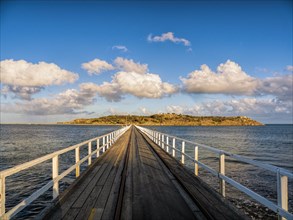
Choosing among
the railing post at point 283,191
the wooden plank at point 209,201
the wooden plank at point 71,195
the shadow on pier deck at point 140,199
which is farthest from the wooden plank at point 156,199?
the railing post at point 283,191

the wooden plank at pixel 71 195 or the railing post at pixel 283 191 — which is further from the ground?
the railing post at pixel 283 191

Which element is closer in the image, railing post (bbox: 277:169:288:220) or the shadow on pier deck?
railing post (bbox: 277:169:288:220)

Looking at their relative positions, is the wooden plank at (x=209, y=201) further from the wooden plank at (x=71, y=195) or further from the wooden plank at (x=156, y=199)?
the wooden plank at (x=71, y=195)

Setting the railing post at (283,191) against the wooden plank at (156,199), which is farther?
the wooden plank at (156,199)

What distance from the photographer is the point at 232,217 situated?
16.2ft

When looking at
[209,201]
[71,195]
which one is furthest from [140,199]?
[71,195]

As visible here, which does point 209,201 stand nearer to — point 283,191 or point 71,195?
point 283,191

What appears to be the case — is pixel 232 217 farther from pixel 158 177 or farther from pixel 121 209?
pixel 158 177

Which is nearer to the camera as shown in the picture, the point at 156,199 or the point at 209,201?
the point at 209,201

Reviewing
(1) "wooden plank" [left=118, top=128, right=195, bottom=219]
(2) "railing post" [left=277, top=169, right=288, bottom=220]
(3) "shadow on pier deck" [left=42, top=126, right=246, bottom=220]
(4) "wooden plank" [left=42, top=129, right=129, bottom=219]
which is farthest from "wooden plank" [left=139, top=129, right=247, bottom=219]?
(4) "wooden plank" [left=42, top=129, right=129, bottom=219]

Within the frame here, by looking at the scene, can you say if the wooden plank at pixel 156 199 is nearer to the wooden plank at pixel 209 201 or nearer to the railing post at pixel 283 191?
the wooden plank at pixel 209 201

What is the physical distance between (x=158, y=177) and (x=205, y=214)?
371 centimetres

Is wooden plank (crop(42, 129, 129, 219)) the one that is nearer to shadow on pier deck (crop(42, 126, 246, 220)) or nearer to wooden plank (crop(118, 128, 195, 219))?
shadow on pier deck (crop(42, 126, 246, 220))

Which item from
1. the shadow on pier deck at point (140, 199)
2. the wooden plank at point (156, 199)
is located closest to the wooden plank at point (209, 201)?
the shadow on pier deck at point (140, 199)
